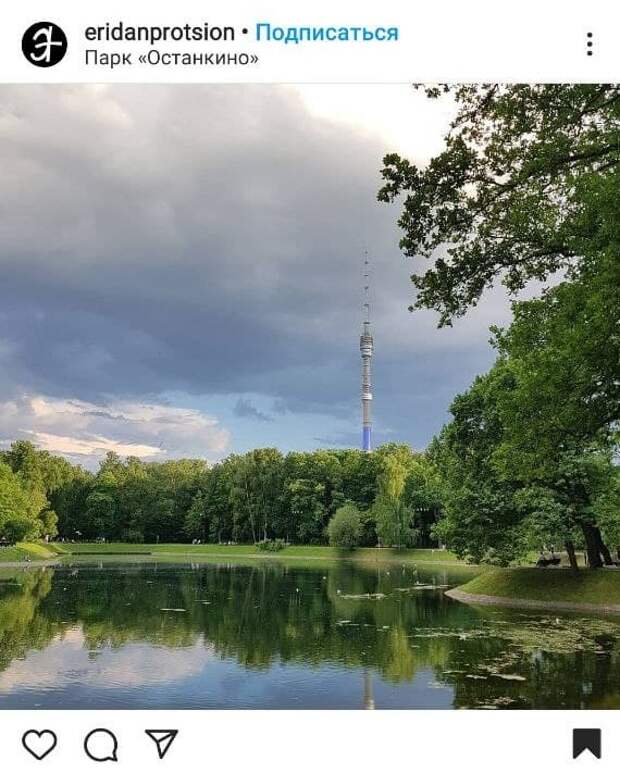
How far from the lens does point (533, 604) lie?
2291 cm

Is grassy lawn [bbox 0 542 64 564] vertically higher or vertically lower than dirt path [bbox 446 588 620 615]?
higher

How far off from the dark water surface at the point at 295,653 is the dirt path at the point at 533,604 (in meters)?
0.85

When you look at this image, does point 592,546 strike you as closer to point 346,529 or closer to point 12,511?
point 346,529

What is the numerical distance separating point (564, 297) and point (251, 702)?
7411mm

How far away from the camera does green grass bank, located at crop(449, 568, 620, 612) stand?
21656 mm

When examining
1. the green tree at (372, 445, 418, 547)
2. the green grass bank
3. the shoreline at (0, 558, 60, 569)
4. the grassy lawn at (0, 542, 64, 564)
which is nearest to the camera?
the green grass bank

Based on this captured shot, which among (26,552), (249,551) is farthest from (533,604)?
(249,551)
